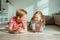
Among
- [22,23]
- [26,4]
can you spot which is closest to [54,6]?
[26,4]

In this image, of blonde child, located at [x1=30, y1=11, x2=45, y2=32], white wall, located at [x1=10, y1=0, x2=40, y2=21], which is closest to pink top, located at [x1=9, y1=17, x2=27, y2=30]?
blonde child, located at [x1=30, y1=11, x2=45, y2=32]

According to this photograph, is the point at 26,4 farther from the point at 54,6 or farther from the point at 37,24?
the point at 37,24

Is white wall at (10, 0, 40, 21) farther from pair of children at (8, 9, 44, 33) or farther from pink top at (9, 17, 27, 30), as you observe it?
pink top at (9, 17, 27, 30)

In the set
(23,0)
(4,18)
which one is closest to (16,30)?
(4,18)

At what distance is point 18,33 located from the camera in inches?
66.4

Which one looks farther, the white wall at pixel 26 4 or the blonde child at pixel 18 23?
the white wall at pixel 26 4

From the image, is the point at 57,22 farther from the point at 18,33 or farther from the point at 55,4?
the point at 55,4

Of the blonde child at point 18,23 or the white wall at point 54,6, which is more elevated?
the white wall at point 54,6

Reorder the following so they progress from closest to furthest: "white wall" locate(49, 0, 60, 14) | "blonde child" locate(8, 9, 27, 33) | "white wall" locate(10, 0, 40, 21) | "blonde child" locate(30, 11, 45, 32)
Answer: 1. "blonde child" locate(8, 9, 27, 33)
2. "blonde child" locate(30, 11, 45, 32)
3. "white wall" locate(10, 0, 40, 21)
4. "white wall" locate(49, 0, 60, 14)

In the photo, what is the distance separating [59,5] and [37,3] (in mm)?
786

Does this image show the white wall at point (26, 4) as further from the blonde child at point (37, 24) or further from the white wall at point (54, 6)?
the blonde child at point (37, 24)

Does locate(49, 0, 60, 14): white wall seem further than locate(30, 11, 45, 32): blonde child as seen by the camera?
Yes

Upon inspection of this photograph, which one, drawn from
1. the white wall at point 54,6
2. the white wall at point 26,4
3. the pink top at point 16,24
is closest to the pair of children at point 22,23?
the pink top at point 16,24

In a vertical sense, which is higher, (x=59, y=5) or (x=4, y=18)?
(x=59, y=5)
